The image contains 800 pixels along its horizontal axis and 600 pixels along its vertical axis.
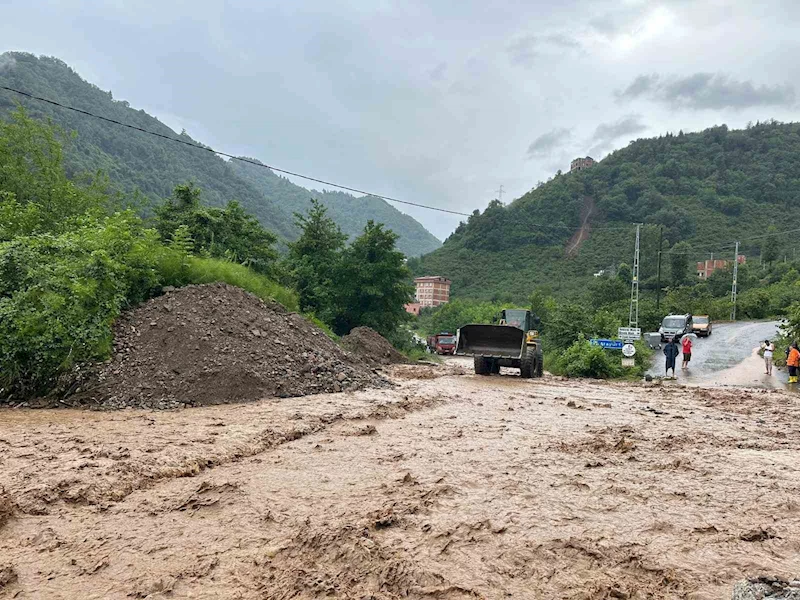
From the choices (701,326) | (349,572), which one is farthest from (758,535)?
(701,326)

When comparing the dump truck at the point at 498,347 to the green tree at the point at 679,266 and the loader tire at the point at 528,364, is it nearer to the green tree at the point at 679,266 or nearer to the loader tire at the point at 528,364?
the loader tire at the point at 528,364

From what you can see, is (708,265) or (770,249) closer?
(770,249)

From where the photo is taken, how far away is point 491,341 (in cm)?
1838

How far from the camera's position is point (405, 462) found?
6.29 metres

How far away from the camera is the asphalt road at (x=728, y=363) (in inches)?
758

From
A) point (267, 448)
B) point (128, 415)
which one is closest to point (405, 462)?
point (267, 448)

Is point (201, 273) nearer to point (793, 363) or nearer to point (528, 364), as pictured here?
point (528, 364)

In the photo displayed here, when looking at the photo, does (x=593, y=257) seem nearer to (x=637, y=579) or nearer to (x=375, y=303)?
(x=375, y=303)

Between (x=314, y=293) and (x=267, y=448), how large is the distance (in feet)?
63.6

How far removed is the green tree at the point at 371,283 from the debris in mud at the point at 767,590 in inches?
923

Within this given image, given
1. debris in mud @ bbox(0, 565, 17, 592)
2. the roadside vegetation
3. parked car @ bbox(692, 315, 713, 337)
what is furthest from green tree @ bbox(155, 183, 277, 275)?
parked car @ bbox(692, 315, 713, 337)

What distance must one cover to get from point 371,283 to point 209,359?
15.2 meters

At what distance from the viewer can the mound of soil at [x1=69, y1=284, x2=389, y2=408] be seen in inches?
418

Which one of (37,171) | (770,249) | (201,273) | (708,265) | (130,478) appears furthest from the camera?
(708,265)
